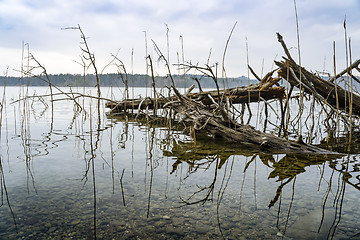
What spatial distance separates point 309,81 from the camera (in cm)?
453

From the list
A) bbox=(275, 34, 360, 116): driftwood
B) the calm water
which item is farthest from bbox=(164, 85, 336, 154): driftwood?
bbox=(275, 34, 360, 116): driftwood

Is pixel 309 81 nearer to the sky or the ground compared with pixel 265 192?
nearer to the sky

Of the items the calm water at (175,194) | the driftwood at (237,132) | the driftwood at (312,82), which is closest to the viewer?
the calm water at (175,194)

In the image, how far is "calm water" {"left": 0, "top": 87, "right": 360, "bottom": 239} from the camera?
1679 millimetres

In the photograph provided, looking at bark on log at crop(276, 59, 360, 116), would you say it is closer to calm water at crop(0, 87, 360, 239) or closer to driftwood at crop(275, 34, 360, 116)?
driftwood at crop(275, 34, 360, 116)

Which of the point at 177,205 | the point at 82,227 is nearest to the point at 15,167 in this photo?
the point at 82,227

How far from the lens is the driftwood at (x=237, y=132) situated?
12.2 feet

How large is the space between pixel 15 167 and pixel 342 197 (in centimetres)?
317

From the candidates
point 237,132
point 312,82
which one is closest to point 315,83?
point 312,82

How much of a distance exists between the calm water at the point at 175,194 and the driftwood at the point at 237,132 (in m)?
0.24

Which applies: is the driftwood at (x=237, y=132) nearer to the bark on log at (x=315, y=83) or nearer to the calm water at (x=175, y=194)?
the calm water at (x=175, y=194)

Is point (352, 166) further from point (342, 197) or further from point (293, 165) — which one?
point (342, 197)

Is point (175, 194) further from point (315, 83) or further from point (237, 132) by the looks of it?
point (315, 83)

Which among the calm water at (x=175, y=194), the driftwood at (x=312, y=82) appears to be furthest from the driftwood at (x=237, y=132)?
the driftwood at (x=312, y=82)
